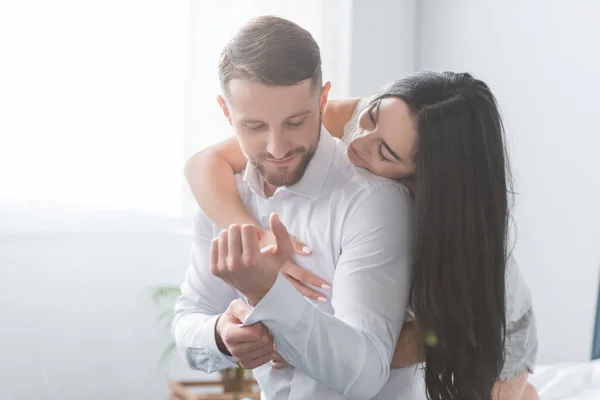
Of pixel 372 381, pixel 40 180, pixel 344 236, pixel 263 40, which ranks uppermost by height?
pixel 263 40

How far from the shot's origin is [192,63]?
10.7 ft

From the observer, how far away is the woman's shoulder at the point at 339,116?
1750 mm

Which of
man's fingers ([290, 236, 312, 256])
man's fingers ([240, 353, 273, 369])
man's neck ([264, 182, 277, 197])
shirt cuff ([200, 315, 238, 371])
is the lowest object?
shirt cuff ([200, 315, 238, 371])

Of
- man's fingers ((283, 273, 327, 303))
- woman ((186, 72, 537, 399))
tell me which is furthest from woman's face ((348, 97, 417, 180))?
man's fingers ((283, 273, 327, 303))

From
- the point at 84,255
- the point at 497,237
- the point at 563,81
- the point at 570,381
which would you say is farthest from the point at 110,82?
the point at 497,237

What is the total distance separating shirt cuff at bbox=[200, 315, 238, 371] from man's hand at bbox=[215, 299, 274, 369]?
0.10m

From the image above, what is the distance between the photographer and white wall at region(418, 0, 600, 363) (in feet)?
9.54

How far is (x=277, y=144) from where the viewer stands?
129 centimetres

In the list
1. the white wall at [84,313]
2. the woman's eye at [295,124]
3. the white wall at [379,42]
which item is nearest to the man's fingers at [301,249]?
the woman's eye at [295,124]

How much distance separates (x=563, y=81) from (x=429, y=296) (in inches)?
79.1

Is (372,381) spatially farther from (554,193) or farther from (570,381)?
(554,193)

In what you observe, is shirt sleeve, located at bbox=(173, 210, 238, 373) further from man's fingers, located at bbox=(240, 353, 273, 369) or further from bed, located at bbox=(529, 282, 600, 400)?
bed, located at bbox=(529, 282, 600, 400)

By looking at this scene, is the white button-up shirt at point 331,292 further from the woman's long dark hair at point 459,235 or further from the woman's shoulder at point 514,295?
the woman's shoulder at point 514,295

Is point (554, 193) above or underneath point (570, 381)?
above
